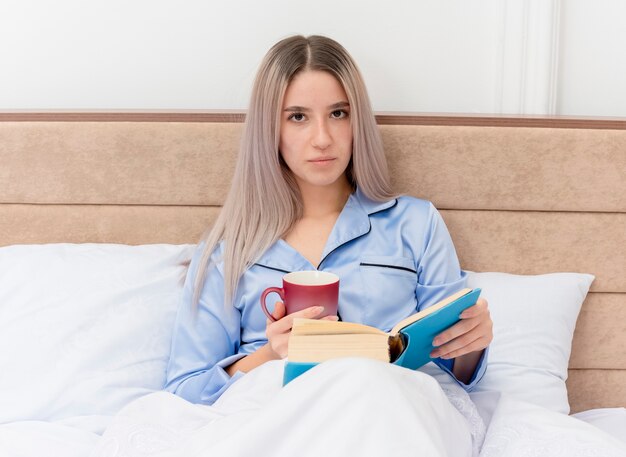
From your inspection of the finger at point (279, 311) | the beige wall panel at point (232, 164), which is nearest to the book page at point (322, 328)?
the finger at point (279, 311)

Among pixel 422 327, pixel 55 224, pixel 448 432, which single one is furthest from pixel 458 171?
pixel 55 224

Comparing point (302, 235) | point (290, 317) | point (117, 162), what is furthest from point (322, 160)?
point (117, 162)

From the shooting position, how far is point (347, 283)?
4.54ft

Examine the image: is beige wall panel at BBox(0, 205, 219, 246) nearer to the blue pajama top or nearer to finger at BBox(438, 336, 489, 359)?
the blue pajama top

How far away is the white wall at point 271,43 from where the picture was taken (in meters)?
1.67

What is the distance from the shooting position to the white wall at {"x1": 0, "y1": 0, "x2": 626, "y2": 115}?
1.67 metres

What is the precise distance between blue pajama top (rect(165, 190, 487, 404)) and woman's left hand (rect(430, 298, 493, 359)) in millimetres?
187

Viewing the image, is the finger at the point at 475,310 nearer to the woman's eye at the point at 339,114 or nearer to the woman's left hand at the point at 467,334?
the woman's left hand at the point at 467,334

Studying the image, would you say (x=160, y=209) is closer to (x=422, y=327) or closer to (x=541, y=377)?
(x=422, y=327)

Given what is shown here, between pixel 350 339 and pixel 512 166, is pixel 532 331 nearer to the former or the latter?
pixel 512 166

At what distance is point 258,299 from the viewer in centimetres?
138

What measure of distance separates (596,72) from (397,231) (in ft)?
2.39

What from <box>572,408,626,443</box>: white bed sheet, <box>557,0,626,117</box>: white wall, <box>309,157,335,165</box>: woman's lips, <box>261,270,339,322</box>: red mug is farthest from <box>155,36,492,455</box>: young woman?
<box>557,0,626,117</box>: white wall

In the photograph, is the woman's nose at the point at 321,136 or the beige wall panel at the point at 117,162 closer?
the woman's nose at the point at 321,136
